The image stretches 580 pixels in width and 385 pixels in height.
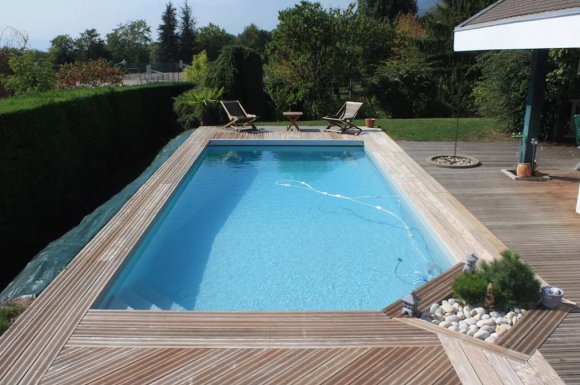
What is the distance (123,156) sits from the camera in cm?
1124

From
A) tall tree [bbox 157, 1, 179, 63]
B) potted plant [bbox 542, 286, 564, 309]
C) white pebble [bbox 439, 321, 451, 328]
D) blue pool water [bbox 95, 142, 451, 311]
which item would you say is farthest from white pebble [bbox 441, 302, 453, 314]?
tall tree [bbox 157, 1, 179, 63]

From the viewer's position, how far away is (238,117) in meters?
12.7

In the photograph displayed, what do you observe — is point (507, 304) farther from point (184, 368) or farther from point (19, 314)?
point (19, 314)

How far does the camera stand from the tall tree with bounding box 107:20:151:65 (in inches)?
2191

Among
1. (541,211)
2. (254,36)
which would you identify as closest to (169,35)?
(254,36)

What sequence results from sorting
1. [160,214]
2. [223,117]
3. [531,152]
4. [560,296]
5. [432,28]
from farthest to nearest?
[432,28]
[223,117]
[531,152]
[160,214]
[560,296]

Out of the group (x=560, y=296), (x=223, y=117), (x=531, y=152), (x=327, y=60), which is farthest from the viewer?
(x=327, y=60)

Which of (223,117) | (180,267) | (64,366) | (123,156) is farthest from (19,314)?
(223,117)

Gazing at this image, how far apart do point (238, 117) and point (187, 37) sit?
1735 inches

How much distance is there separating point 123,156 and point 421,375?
979cm

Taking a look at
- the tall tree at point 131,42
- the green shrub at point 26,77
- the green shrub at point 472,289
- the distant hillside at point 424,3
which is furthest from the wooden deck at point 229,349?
the tall tree at point 131,42

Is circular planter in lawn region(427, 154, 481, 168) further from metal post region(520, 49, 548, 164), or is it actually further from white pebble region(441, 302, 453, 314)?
white pebble region(441, 302, 453, 314)

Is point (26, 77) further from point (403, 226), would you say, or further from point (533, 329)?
point (533, 329)

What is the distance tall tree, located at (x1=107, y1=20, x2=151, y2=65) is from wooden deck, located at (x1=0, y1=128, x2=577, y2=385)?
180 ft
